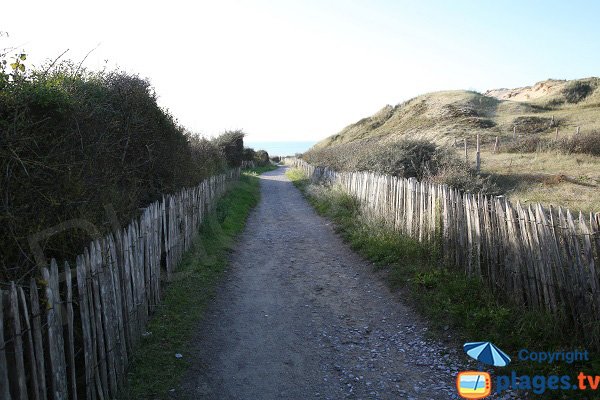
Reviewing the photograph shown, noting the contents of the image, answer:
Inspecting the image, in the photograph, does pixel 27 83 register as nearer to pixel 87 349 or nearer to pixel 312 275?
pixel 87 349

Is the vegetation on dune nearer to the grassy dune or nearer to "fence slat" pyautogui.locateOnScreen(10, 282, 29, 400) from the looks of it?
the grassy dune

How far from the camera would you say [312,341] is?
213 inches

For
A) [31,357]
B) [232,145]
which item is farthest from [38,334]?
[232,145]

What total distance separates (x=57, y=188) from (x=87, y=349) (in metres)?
1.98

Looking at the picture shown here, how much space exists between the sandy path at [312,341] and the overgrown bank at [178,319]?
0.18 m

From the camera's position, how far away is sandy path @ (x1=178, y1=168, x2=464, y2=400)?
437 cm

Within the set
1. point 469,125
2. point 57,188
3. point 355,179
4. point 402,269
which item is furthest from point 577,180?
point 469,125

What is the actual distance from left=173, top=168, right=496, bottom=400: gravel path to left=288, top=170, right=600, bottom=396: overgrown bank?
0.31 m

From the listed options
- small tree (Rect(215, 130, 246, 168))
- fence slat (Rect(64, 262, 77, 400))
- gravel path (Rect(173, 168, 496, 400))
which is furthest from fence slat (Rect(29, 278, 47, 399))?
small tree (Rect(215, 130, 246, 168))

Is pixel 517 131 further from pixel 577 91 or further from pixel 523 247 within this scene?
pixel 523 247

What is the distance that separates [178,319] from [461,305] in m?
3.83

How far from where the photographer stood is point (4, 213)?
4.06m

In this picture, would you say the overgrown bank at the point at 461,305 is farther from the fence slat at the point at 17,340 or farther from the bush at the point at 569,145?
the bush at the point at 569,145

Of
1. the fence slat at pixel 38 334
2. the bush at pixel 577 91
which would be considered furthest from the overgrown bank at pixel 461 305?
the bush at pixel 577 91
